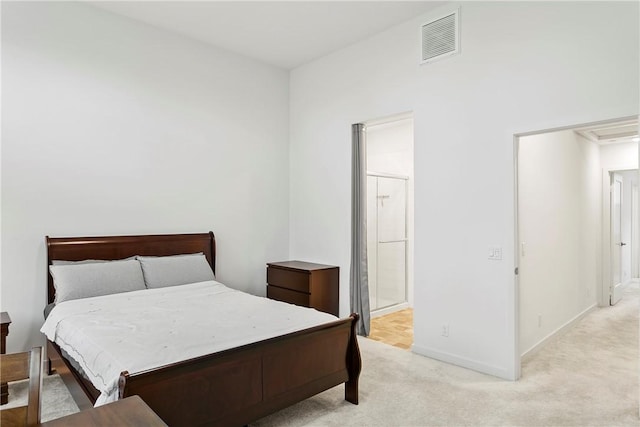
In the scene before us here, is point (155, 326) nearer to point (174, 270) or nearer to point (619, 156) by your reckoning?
point (174, 270)

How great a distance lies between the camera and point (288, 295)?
4.68 m

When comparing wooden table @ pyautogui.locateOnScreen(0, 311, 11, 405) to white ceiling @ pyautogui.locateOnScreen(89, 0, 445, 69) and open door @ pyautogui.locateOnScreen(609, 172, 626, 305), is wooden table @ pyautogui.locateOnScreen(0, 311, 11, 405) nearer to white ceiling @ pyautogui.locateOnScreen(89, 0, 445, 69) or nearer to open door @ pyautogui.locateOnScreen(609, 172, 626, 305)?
white ceiling @ pyautogui.locateOnScreen(89, 0, 445, 69)

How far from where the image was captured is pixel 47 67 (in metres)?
3.50

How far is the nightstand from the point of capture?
4418 millimetres

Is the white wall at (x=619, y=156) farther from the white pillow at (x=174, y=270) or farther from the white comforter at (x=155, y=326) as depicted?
the white pillow at (x=174, y=270)

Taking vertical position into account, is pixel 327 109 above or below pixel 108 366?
above

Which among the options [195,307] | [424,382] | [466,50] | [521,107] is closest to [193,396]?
[195,307]

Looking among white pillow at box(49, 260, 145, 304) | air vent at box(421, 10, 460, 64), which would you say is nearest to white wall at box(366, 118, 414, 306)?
air vent at box(421, 10, 460, 64)

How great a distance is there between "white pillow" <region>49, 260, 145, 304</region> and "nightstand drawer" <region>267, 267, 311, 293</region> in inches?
63.2

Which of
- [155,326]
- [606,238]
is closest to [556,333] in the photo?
[606,238]

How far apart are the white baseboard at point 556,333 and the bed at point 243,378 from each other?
1967 mm

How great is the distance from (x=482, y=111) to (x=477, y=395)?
229 centimetres

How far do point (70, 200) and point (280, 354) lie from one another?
2.55 meters

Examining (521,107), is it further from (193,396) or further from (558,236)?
(193,396)
